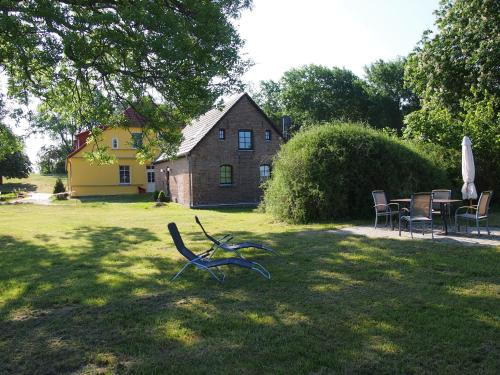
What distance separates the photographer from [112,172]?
38.7 meters

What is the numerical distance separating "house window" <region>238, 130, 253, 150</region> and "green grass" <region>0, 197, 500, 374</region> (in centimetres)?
1856

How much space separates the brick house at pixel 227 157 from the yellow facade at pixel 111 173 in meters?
11.3

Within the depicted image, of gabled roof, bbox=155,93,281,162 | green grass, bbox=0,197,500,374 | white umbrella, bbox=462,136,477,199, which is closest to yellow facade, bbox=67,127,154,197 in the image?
gabled roof, bbox=155,93,281,162

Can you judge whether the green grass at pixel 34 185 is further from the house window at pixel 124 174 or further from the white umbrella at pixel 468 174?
the white umbrella at pixel 468 174

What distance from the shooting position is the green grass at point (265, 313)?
12.8 ft

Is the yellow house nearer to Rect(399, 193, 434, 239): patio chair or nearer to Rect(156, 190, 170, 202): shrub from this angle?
Rect(156, 190, 170, 202): shrub

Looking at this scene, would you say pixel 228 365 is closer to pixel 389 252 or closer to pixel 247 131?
pixel 389 252

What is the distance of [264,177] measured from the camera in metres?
28.4

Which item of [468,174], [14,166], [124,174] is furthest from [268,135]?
[14,166]

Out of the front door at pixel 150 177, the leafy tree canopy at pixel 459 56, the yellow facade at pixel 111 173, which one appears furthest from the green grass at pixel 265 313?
the front door at pixel 150 177

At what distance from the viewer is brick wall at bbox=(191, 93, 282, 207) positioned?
2584 centimetres

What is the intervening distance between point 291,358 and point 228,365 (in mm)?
553

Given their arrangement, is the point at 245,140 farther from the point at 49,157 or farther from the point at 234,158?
the point at 49,157

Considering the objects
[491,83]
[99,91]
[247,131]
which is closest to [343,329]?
[99,91]
